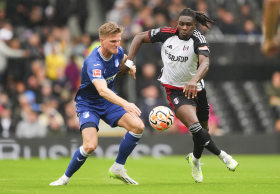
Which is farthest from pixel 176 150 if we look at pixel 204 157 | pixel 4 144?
pixel 4 144

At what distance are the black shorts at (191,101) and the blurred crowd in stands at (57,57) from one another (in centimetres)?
632

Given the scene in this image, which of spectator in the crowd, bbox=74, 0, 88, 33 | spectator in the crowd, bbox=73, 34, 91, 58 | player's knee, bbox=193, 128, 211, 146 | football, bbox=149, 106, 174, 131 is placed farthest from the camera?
spectator in the crowd, bbox=74, 0, 88, 33

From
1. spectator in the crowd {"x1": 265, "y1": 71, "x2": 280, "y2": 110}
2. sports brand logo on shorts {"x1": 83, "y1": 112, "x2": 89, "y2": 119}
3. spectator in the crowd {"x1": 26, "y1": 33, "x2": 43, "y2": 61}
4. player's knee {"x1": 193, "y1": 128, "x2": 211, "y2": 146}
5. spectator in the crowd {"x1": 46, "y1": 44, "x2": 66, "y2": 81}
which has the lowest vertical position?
spectator in the crowd {"x1": 265, "y1": 71, "x2": 280, "y2": 110}

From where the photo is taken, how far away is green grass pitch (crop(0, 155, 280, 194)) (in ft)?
23.8

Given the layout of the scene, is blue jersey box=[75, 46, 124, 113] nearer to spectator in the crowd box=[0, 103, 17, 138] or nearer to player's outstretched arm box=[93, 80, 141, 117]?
player's outstretched arm box=[93, 80, 141, 117]

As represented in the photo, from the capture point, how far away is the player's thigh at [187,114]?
27.2 feet

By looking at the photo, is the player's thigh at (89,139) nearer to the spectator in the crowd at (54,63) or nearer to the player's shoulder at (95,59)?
the player's shoulder at (95,59)

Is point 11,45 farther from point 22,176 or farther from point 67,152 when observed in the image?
point 22,176

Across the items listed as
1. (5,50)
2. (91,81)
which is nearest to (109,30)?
(91,81)

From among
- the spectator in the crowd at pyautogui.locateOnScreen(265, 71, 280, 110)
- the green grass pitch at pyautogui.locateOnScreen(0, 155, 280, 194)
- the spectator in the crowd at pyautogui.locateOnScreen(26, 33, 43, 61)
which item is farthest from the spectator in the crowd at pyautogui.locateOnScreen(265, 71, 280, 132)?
the spectator in the crowd at pyautogui.locateOnScreen(26, 33, 43, 61)

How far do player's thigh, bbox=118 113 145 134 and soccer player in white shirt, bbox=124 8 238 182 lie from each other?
824 mm

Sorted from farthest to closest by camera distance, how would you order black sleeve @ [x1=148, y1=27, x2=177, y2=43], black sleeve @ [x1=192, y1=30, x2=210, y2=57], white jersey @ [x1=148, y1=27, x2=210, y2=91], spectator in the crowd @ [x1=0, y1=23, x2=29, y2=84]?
spectator in the crowd @ [x1=0, y1=23, x2=29, y2=84]
black sleeve @ [x1=148, y1=27, x2=177, y2=43]
white jersey @ [x1=148, y1=27, x2=210, y2=91]
black sleeve @ [x1=192, y1=30, x2=210, y2=57]

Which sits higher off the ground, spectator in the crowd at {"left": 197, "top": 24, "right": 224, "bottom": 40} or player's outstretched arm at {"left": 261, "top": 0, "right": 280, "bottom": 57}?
player's outstretched arm at {"left": 261, "top": 0, "right": 280, "bottom": 57}

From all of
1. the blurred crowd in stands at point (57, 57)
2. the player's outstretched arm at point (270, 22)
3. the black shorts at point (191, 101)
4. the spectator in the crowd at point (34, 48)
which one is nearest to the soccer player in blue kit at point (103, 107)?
the black shorts at point (191, 101)
